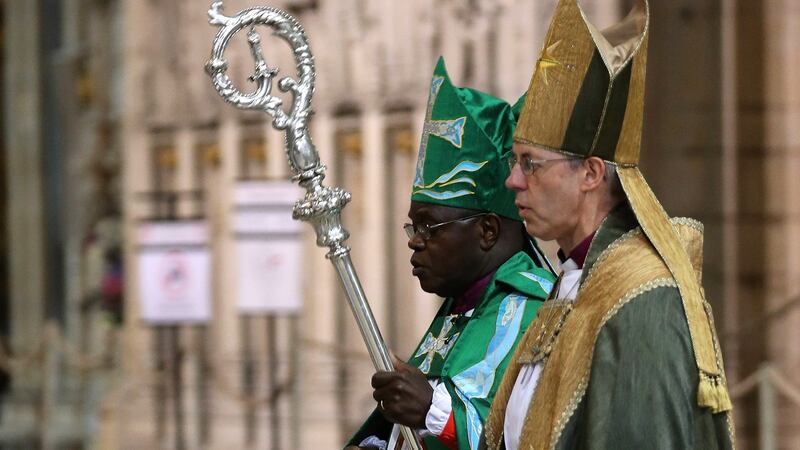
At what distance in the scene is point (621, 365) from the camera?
2861 mm

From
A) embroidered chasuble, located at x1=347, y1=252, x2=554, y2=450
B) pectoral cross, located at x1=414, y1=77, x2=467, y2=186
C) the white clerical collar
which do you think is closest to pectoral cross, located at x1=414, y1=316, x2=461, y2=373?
embroidered chasuble, located at x1=347, y1=252, x2=554, y2=450

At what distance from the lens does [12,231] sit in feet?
52.5

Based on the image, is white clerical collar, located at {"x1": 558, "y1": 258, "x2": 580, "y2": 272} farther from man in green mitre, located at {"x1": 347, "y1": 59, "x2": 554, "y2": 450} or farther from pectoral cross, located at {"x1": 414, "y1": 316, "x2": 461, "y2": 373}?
pectoral cross, located at {"x1": 414, "y1": 316, "x2": 461, "y2": 373}

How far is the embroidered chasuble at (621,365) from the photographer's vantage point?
2.83m

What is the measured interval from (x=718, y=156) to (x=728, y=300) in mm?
736

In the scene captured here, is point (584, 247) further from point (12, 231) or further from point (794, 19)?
point (12, 231)

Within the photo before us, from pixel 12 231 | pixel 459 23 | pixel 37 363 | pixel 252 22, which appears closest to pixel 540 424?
pixel 252 22

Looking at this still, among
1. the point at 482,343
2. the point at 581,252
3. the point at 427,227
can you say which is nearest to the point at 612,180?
the point at 581,252

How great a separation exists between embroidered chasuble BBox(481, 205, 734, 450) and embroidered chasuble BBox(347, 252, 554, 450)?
52cm

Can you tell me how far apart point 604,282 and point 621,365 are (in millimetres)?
177

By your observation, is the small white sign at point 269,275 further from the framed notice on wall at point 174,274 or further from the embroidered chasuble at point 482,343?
the embroidered chasuble at point 482,343

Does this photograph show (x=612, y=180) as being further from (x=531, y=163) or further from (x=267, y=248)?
(x=267, y=248)

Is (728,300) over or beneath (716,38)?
beneath

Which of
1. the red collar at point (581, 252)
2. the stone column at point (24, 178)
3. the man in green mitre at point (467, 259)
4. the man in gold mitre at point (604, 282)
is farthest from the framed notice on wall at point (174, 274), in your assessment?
the stone column at point (24, 178)
